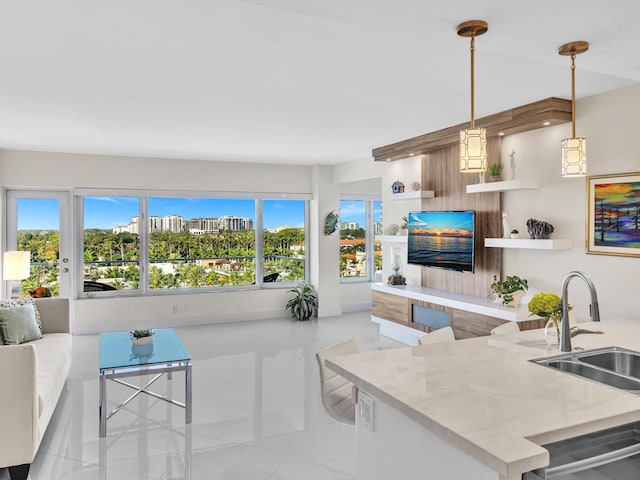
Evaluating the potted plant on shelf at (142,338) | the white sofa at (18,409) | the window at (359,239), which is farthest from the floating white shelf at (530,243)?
the window at (359,239)

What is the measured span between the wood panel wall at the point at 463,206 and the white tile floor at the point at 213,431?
192cm

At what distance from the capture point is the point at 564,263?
14.2 ft

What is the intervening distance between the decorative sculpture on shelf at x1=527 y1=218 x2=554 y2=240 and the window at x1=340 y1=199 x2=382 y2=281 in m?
4.62

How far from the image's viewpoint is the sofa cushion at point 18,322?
159 inches

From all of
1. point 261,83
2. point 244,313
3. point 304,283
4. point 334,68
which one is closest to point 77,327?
point 244,313

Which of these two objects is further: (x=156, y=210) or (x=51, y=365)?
(x=156, y=210)

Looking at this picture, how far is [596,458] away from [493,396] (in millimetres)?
372

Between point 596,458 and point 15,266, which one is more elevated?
point 15,266

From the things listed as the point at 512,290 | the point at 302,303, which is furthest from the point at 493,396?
the point at 302,303

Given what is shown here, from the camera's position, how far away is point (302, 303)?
7727mm

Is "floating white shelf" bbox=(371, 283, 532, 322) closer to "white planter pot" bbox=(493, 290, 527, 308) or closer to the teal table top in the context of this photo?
"white planter pot" bbox=(493, 290, 527, 308)

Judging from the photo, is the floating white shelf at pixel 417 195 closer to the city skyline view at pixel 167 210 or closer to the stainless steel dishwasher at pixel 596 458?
the city skyline view at pixel 167 210

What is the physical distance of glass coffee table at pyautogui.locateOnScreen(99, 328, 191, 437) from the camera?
3447mm

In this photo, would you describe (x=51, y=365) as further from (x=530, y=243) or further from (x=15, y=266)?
(x=530, y=243)
